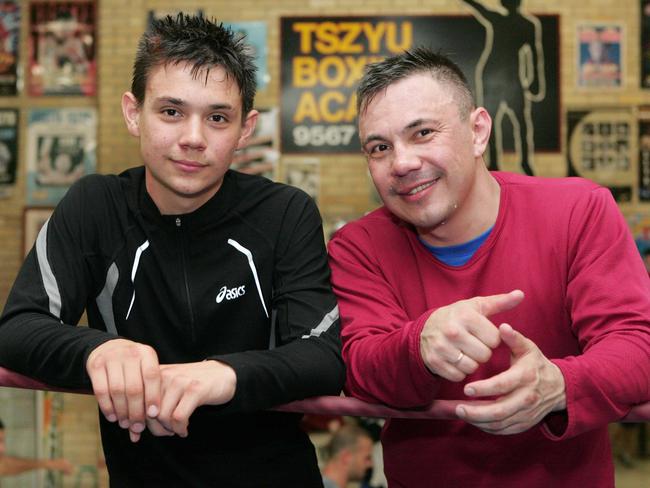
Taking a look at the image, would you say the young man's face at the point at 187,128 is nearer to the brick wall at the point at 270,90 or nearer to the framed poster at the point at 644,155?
the brick wall at the point at 270,90

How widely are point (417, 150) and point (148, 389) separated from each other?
88cm

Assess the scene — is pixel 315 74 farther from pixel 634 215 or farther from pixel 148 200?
pixel 148 200

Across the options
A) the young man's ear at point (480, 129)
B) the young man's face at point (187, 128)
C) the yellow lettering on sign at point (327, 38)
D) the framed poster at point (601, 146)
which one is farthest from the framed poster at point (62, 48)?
the young man's ear at point (480, 129)

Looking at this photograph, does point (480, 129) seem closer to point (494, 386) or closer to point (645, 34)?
point (494, 386)

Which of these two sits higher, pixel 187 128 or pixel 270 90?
pixel 270 90

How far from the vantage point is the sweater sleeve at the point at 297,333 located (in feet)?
5.14

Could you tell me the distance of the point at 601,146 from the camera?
5.67 metres

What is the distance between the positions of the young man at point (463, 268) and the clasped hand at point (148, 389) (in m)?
0.40

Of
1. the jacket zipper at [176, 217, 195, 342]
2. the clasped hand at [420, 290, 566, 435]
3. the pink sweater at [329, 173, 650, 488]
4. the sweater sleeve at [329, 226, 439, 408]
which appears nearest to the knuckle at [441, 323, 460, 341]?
the clasped hand at [420, 290, 566, 435]

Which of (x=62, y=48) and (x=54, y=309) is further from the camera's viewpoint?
(x=62, y=48)

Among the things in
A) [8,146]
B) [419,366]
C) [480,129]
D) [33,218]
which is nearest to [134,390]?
[419,366]

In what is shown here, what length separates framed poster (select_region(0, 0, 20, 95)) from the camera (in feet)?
19.0

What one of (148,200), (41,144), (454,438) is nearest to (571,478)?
(454,438)

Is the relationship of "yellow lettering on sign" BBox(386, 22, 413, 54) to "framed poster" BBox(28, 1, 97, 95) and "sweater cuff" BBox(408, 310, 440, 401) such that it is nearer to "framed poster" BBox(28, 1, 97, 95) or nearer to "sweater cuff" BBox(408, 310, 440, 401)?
"framed poster" BBox(28, 1, 97, 95)
